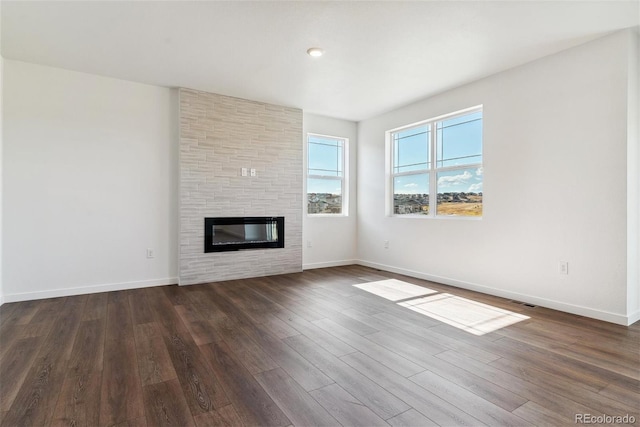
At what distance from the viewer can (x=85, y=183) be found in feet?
Answer: 12.8

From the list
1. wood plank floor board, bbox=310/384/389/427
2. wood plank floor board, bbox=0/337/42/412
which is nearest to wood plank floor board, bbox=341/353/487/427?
wood plank floor board, bbox=310/384/389/427

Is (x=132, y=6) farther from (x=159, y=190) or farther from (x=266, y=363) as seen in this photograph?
(x=266, y=363)

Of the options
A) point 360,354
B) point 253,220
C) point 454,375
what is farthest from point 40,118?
point 454,375

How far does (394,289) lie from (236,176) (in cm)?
275

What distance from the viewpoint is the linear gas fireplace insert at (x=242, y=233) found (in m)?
4.57

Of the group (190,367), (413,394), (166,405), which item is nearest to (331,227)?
(190,367)

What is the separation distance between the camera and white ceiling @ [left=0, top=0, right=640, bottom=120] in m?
2.55

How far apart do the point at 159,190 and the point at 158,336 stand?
2.34 metres

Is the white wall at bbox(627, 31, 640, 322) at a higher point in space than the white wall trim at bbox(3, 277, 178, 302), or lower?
higher

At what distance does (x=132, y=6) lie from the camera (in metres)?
2.53

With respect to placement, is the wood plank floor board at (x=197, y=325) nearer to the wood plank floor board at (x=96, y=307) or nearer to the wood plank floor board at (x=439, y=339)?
the wood plank floor board at (x=96, y=307)

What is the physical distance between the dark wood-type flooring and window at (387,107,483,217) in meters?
1.53

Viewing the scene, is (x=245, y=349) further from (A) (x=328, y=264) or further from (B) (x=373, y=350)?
(A) (x=328, y=264)

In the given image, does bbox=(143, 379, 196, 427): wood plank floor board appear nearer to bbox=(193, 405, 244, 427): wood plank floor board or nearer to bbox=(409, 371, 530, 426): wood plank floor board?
bbox=(193, 405, 244, 427): wood plank floor board
